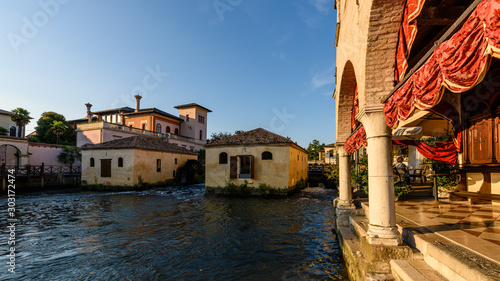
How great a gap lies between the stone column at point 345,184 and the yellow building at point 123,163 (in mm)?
17293

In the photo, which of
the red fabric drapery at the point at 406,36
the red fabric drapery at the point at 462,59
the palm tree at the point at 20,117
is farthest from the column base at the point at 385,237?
the palm tree at the point at 20,117

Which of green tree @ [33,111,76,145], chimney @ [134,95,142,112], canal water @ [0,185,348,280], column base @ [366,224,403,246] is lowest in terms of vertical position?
canal water @ [0,185,348,280]

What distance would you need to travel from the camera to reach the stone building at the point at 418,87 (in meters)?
1.67

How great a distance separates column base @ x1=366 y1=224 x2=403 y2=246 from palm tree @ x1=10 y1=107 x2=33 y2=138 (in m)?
33.0

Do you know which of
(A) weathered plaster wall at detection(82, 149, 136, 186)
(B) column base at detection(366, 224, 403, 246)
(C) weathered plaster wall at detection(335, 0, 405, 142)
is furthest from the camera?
(A) weathered plaster wall at detection(82, 149, 136, 186)

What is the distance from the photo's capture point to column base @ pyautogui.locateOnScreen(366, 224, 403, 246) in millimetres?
3184

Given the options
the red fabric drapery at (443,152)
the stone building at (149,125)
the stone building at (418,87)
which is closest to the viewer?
the stone building at (418,87)

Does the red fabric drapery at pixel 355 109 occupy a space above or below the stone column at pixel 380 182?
above

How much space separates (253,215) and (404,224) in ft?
24.7

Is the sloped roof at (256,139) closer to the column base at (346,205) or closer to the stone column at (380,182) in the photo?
the column base at (346,205)

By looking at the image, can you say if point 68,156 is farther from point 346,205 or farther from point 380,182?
point 380,182

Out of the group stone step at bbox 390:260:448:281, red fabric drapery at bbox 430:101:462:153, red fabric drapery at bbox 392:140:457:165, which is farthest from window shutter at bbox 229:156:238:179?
stone step at bbox 390:260:448:281

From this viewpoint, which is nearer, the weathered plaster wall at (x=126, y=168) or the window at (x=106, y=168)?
the weathered plaster wall at (x=126, y=168)

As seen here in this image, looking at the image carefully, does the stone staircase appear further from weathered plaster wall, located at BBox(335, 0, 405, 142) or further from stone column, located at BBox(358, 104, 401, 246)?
weathered plaster wall, located at BBox(335, 0, 405, 142)
